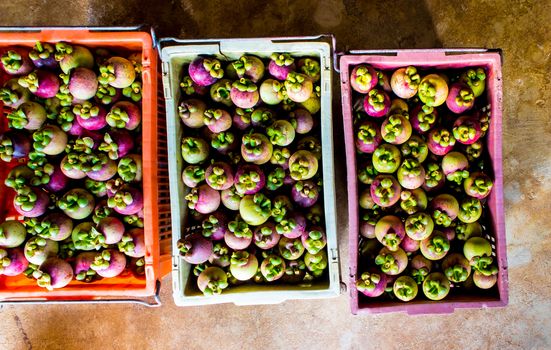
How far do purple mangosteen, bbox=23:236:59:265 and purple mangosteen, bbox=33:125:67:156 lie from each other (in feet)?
1.34

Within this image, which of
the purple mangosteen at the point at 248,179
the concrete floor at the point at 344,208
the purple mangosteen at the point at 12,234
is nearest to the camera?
the purple mangosteen at the point at 248,179

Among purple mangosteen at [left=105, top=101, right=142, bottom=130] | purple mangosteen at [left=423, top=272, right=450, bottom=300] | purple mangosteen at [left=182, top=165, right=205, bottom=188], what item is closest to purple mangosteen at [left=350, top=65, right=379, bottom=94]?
purple mangosteen at [left=182, top=165, right=205, bottom=188]

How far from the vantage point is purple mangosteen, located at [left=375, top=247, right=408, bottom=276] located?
2.03 metres

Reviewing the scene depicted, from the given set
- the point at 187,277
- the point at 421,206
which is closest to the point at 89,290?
the point at 187,277

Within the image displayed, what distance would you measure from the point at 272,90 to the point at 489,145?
41.6 inches

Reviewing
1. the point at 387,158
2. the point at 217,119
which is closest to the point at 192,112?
the point at 217,119

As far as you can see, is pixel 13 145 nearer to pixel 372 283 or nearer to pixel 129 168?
pixel 129 168

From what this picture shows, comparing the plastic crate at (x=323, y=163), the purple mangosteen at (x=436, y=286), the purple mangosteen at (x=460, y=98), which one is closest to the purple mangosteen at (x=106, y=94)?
the plastic crate at (x=323, y=163)

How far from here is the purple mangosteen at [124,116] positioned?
6.63ft

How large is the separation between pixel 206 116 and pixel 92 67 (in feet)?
2.10

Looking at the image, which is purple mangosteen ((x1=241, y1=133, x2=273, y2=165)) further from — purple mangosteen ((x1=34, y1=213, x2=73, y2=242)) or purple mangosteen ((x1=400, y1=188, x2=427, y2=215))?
purple mangosteen ((x1=34, y1=213, x2=73, y2=242))

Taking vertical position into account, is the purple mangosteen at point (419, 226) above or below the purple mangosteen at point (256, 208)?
below

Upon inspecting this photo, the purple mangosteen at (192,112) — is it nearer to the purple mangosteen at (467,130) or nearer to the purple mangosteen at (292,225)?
the purple mangosteen at (292,225)

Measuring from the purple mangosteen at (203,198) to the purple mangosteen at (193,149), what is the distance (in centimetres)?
13
